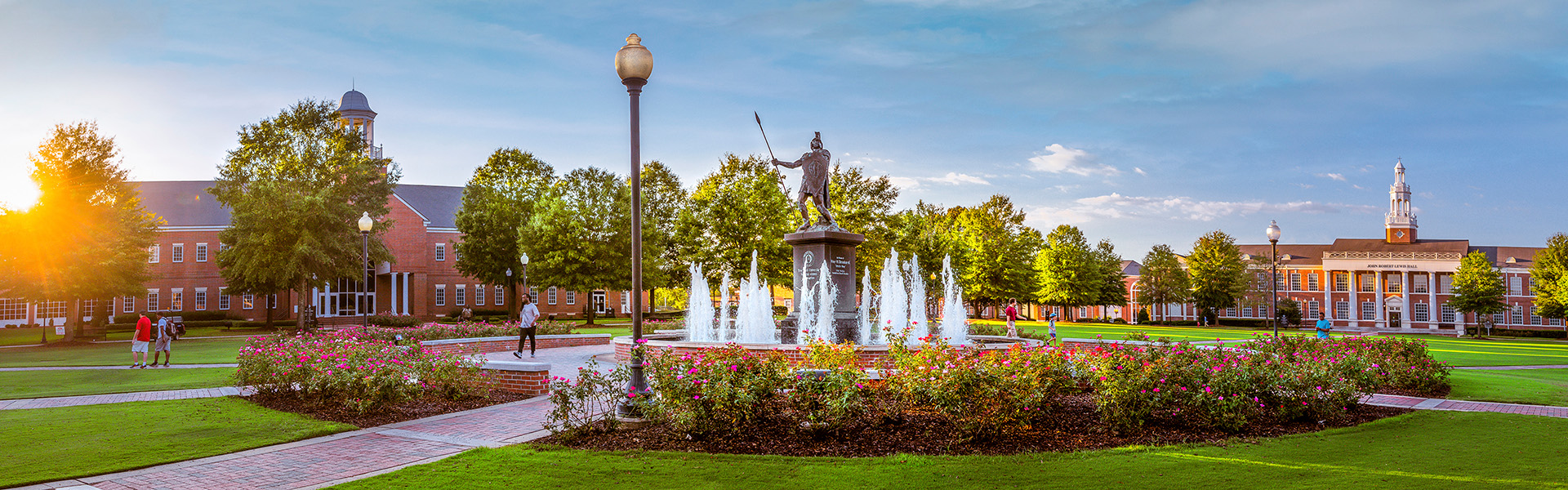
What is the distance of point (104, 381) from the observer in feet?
51.9

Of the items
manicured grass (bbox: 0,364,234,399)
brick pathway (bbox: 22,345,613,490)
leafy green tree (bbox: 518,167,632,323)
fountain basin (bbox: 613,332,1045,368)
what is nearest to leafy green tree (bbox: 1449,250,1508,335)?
fountain basin (bbox: 613,332,1045,368)

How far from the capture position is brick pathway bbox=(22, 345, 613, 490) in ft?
23.2

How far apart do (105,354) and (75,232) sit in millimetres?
9420

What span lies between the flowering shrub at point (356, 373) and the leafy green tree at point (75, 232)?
24129mm

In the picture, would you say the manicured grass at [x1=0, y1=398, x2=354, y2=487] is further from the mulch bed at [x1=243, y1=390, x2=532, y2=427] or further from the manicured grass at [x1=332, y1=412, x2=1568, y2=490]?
the manicured grass at [x1=332, y1=412, x2=1568, y2=490]

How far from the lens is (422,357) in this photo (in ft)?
39.2

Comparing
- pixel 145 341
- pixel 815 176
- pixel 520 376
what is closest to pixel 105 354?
pixel 145 341

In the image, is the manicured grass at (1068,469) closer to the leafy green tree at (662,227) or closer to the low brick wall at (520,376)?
the low brick wall at (520,376)

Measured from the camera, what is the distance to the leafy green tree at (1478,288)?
57094 millimetres

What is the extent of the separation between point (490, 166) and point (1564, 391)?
164 ft

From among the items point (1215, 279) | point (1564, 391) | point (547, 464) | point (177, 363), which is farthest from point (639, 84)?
point (1215, 279)

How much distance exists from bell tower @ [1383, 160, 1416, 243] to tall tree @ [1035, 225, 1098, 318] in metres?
47.3

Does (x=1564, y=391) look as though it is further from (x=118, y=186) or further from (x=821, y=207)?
(x=118, y=186)

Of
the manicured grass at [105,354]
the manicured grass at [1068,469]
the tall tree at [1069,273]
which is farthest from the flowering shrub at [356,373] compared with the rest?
the tall tree at [1069,273]
